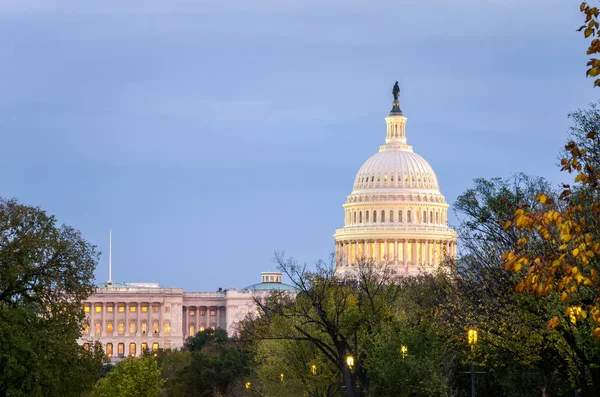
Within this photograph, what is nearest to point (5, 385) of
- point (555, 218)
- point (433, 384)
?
point (433, 384)

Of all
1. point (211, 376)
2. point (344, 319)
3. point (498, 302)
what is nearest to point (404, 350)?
point (344, 319)

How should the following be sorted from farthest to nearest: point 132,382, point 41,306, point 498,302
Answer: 1. point 132,382
2. point 41,306
3. point 498,302

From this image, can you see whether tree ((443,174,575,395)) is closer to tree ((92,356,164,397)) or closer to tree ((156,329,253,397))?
tree ((92,356,164,397))

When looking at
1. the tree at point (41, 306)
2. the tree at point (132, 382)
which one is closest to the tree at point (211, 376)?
the tree at point (132, 382)

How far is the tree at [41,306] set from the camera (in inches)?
2192

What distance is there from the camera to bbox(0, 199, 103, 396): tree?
2192 inches

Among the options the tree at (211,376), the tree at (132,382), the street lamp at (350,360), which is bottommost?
the street lamp at (350,360)

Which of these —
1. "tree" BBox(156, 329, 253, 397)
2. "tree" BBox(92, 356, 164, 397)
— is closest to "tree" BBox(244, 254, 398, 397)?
"tree" BBox(92, 356, 164, 397)

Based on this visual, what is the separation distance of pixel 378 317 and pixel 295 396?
780 centimetres

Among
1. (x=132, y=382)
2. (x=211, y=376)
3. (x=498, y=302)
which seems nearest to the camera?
(x=498, y=302)

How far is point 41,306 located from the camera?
195 feet

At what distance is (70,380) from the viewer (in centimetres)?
5938

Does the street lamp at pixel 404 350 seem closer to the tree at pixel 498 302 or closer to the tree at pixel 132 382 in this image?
the tree at pixel 498 302

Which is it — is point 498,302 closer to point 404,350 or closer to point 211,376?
point 404,350
